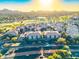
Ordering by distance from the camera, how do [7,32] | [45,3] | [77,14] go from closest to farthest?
[45,3]
[7,32]
[77,14]

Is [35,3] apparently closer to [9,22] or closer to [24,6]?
[24,6]

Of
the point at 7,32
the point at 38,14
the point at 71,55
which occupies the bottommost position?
the point at 71,55

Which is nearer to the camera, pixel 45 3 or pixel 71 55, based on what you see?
pixel 71 55

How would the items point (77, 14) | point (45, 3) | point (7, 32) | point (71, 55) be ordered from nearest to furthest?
point (71, 55) → point (45, 3) → point (7, 32) → point (77, 14)

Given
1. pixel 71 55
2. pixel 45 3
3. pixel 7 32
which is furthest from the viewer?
pixel 7 32

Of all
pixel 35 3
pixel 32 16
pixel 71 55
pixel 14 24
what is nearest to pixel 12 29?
pixel 14 24

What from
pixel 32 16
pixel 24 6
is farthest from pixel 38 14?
pixel 24 6

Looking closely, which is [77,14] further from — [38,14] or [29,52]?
[29,52]

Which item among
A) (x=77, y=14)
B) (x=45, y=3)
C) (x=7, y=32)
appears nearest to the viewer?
(x=45, y=3)

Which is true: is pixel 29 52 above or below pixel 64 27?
below
